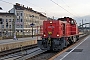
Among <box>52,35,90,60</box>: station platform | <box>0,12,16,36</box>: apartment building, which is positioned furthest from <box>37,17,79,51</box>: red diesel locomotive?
<box>0,12,16,36</box>: apartment building

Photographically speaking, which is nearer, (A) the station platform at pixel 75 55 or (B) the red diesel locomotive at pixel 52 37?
(A) the station platform at pixel 75 55

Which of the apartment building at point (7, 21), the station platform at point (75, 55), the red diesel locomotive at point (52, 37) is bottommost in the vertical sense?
the station platform at point (75, 55)

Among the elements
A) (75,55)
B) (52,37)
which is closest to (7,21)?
(52,37)

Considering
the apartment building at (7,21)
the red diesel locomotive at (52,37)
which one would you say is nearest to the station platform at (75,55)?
the red diesel locomotive at (52,37)

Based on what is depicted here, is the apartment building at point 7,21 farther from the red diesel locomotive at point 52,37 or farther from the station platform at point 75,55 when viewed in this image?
the station platform at point 75,55

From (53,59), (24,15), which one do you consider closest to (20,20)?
(24,15)

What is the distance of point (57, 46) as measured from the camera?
67.4ft

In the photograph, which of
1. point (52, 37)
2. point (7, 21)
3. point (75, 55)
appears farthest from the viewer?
point (7, 21)

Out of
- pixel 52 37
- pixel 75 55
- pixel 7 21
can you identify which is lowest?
pixel 75 55

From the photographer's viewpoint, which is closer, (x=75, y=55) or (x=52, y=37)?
(x=75, y=55)

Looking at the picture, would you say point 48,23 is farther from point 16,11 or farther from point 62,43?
point 16,11

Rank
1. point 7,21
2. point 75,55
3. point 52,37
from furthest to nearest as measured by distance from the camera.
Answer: point 7,21, point 52,37, point 75,55

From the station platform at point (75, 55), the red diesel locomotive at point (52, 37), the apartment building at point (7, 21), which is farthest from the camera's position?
the apartment building at point (7, 21)

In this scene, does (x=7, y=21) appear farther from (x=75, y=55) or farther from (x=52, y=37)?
(x=75, y=55)
